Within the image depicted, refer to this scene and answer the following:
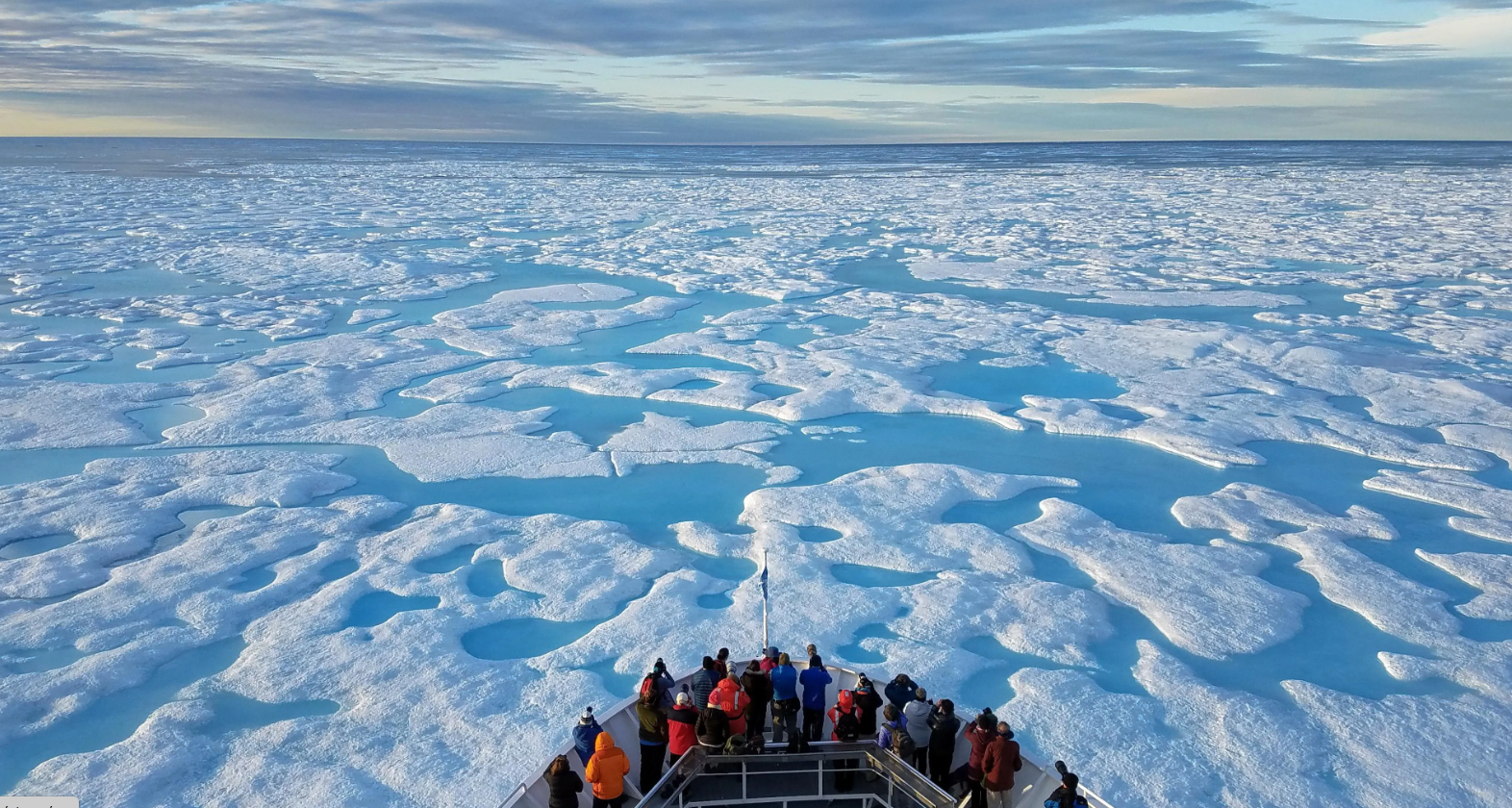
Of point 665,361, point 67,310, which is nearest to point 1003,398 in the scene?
point 665,361

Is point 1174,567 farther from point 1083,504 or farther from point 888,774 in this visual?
point 888,774

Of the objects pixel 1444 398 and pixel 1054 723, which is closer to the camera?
pixel 1054 723

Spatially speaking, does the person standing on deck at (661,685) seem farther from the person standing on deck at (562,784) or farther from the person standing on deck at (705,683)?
the person standing on deck at (562,784)

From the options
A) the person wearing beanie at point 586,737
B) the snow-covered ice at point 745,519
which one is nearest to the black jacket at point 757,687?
the person wearing beanie at point 586,737

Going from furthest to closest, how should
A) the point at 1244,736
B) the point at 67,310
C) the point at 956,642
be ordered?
the point at 67,310, the point at 956,642, the point at 1244,736

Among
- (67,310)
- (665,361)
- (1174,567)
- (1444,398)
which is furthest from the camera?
(67,310)

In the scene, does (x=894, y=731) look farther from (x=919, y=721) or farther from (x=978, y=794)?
(x=978, y=794)
